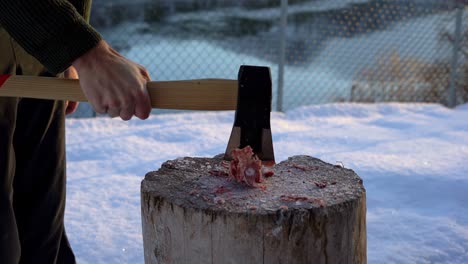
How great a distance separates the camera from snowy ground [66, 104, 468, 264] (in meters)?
2.69

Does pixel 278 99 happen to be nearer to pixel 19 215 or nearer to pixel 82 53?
pixel 19 215

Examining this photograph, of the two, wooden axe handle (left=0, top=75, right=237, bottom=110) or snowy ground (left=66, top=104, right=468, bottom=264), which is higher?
wooden axe handle (left=0, top=75, right=237, bottom=110)

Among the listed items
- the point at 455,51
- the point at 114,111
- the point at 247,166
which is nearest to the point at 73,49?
the point at 114,111

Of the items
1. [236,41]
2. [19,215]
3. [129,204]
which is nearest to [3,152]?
[19,215]

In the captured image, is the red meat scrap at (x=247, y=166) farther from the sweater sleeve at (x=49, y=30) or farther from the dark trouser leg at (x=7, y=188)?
the dark trouser leg at (x=7, y=188)

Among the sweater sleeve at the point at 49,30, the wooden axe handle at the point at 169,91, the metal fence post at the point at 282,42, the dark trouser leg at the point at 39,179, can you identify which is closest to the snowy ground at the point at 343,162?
the metal fence post at the point at 282,42

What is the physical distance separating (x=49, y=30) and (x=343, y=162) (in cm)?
286

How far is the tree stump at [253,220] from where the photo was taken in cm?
136

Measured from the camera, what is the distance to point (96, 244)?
8.87 feet

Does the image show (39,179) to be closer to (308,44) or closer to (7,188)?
(7,188)

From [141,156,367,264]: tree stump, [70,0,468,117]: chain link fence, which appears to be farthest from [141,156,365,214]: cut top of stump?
[70,0,468,117]: chain link fence

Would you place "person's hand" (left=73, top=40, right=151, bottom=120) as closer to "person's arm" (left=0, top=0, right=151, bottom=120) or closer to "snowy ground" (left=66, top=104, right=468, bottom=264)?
"person's arm" (left=0, top=0, right=151, bottom=120)

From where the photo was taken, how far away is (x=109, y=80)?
136 centimetres

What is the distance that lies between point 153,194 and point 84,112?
6748 mm
